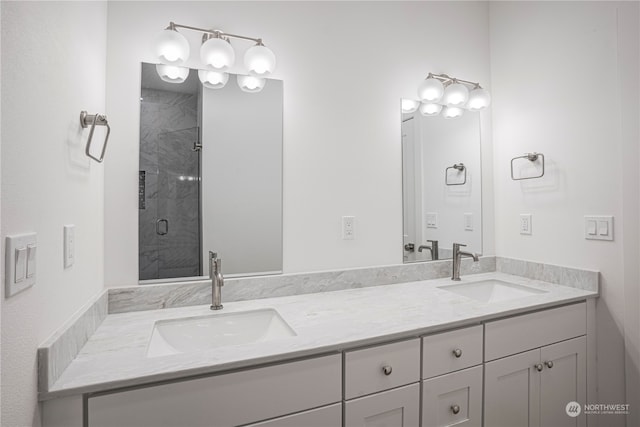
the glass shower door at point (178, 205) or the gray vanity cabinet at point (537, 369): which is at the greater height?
the glass shower door at point (178, 205)

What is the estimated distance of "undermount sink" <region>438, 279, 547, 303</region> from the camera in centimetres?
179

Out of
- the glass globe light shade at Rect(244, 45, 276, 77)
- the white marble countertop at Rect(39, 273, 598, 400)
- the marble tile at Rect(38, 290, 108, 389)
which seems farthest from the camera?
the glass globe light shade at Rect(244, 45, 276, 77)

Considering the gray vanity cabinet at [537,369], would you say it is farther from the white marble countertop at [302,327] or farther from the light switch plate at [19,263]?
the light switch plate at [19,263]

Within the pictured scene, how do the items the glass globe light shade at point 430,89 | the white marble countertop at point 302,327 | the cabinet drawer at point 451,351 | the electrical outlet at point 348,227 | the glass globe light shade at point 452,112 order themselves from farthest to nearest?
the glass globe light shade at point 452,112, the glass globe light shade at point 430,89, the electrical outlet at point 348,227, the cabinet drawer at point 451,351, the white marble countertop at point 302,327

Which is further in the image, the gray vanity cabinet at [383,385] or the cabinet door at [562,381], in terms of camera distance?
the cabinet door at [562,381]

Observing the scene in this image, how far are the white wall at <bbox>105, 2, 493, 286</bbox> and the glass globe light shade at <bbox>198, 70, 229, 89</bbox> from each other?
0.23 ft

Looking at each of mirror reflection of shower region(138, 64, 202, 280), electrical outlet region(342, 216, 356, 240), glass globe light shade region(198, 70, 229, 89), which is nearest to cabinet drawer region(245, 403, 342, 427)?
mirror reflection of shower region(138, 64, 202, 280)

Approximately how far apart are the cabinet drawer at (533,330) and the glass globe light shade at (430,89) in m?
1.24

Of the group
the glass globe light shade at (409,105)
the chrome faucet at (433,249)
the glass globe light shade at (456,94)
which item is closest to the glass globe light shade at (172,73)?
the glass globe light shade at (409,105)

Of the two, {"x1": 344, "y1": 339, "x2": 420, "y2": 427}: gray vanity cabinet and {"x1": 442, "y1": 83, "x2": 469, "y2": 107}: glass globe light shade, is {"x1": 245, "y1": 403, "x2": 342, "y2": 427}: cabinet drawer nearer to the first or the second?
{"x1": 344, "y1": 339, "x2": 420, "y2": 427}: gray vanity cabinet

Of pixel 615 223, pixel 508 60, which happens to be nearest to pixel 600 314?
pixel 615 223

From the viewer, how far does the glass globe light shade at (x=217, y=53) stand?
1.41m

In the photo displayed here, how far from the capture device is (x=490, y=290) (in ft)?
6.31

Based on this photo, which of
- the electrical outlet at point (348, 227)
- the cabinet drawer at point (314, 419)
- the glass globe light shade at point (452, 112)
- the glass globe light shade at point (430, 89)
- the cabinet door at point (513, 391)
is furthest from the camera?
the glass globe light shade at point (452, 112)
